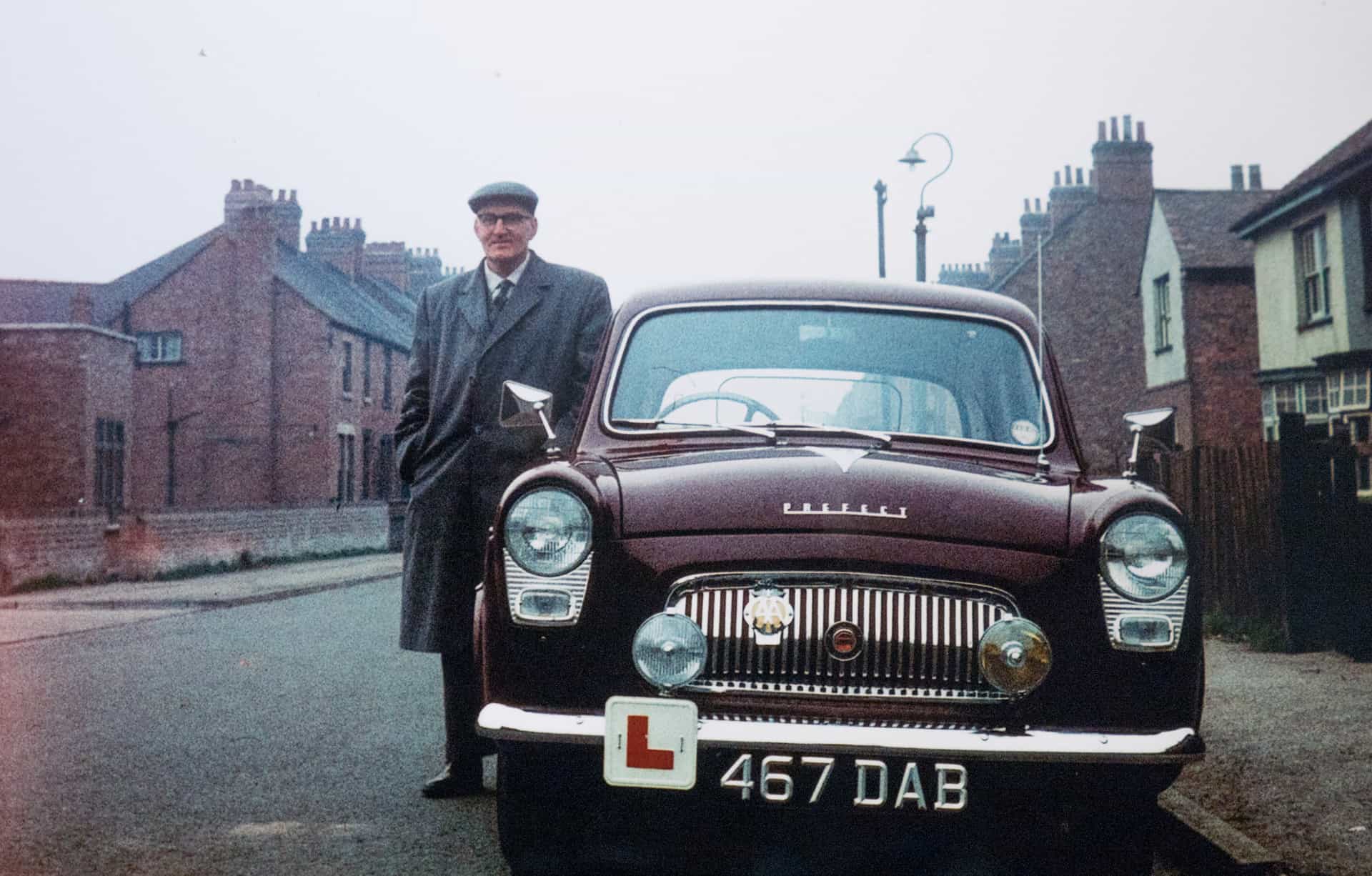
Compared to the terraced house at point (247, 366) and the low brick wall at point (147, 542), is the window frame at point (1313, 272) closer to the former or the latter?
the low brick wall at point (147, 542)

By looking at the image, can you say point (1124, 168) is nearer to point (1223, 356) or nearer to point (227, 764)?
point (1223, 356)

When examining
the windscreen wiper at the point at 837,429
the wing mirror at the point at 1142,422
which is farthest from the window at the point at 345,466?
the wing mirror at the point at 1142,422

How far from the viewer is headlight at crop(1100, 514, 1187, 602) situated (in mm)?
3330

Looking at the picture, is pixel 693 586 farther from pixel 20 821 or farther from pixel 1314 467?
pixel 1314 467

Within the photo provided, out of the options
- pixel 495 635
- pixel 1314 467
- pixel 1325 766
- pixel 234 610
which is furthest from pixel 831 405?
pixel 234 610

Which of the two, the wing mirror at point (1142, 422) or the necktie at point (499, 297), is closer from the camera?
the wing mirror at point (1142, 422)

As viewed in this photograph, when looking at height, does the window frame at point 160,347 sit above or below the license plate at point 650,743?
above

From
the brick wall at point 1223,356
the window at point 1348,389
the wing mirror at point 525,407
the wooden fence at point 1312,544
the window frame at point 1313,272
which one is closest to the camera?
the wing mirror at point 525,407

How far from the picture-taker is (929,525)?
11.0 ft

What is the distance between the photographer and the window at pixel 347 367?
39.5 meters

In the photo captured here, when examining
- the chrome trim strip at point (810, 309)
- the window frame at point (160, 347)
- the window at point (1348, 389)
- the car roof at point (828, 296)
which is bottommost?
the chrome trim strip at point (810, 309)

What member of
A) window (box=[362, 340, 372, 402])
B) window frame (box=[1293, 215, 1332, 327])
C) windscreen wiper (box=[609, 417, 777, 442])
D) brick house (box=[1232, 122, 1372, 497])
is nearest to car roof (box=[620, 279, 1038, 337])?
windscreen wiper (box=[609, 417, 777, 442])

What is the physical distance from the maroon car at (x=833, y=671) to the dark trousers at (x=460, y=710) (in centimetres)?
158

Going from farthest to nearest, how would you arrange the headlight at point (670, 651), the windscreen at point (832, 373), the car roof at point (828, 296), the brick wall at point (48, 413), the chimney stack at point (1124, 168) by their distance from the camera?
the chimney stack at point (1124, 168) → the brick wall at point (48, 413) → the car roof at point (828, 296) → the windscreen at point (832, 373) → the headlight at point (670, 651)
